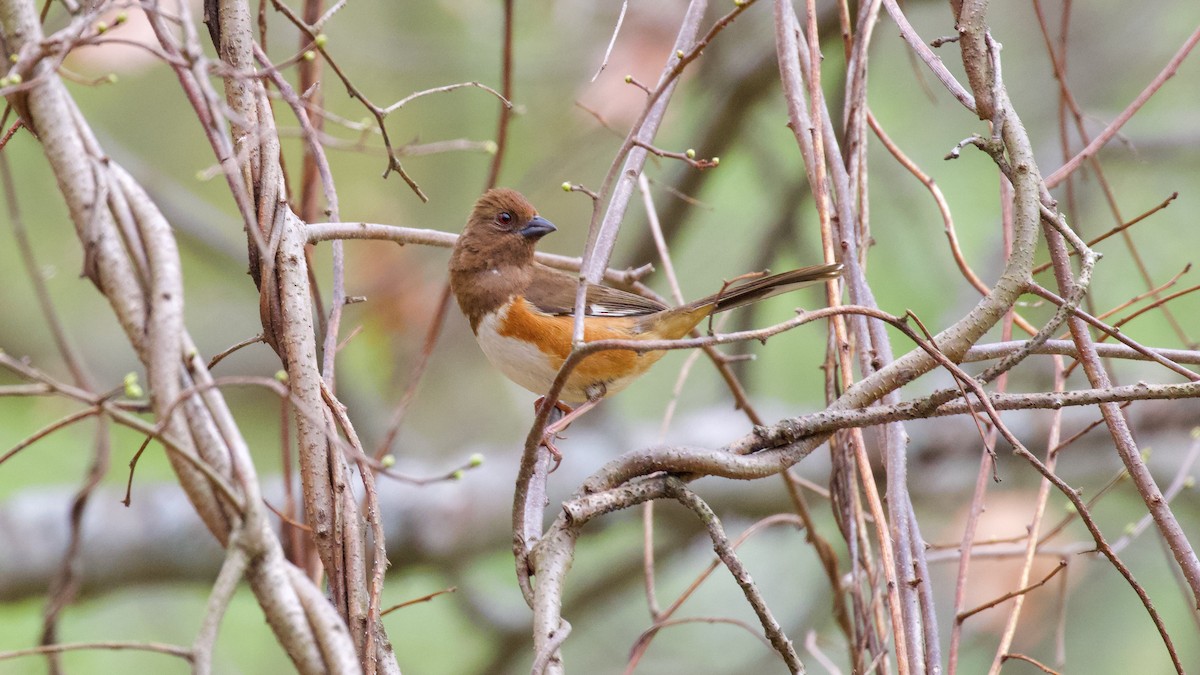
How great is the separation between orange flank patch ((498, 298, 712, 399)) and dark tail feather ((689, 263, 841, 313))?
0.14 metres

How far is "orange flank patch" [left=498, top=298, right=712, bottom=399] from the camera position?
3199 mm

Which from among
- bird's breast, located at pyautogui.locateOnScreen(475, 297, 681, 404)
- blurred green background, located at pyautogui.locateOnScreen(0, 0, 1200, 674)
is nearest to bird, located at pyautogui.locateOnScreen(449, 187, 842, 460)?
bird's breast, located at pyautogui.locateOnScreen(475, 297, 681, 404)

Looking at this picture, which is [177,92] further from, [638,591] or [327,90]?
[638,591]

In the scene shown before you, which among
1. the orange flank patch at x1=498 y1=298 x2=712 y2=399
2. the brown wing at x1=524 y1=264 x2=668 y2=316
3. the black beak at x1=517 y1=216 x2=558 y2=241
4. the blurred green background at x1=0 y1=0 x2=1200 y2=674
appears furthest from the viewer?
the blurred green background at x1=0 y1=0 x2=1200 y2=674

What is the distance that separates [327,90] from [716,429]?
365 cm

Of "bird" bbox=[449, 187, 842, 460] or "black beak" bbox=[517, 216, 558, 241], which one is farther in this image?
"black beak" bbox=[517, 216, 558, 241]

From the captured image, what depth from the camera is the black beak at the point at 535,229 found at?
346 centimetres

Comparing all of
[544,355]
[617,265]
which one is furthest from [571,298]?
[617,265]

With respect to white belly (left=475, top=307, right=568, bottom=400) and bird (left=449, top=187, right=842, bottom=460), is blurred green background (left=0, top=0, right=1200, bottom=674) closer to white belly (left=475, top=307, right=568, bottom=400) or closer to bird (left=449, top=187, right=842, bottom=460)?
bird (left=449, top=187, right=842, bottom=460)

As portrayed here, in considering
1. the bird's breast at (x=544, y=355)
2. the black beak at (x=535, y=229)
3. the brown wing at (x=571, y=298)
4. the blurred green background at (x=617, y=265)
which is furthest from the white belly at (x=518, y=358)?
the blurred green background at (x=617, y=265)

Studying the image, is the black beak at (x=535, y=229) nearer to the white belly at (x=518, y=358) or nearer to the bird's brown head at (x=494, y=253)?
the bird's brown head at (x=494, y=253)

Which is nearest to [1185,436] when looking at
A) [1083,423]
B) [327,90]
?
[1083,423]

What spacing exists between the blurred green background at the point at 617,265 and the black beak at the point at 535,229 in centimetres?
106

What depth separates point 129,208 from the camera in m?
1.28
